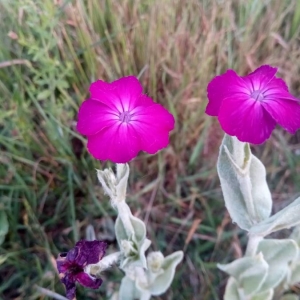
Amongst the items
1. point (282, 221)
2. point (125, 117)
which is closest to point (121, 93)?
point (125, 117)

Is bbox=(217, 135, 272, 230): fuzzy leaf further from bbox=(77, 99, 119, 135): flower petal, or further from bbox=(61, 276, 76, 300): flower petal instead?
bbox=(61, 276, 76, 300): flower petal

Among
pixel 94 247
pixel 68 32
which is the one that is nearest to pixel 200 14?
pixel 68 32

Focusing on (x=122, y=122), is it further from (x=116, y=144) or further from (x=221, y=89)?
(x=221, y=89)

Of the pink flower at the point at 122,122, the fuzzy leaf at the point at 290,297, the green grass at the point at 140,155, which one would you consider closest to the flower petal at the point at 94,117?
the pink flower at the point at 122,122

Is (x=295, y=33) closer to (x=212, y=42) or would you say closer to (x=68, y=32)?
(x=212, y=42)

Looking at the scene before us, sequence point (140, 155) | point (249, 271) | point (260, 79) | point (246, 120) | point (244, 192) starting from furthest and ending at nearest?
point (140, 155) < point (249, 271) < point (244, 192) < point (260, 79) < point (246, 120)

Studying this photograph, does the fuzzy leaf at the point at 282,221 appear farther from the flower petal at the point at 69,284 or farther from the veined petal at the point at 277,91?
the flower petal at the point at 69,284
